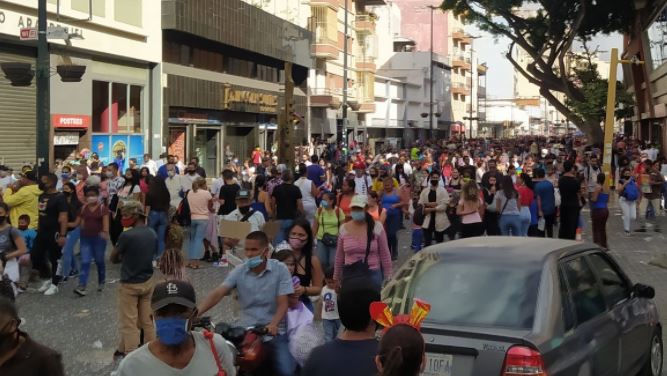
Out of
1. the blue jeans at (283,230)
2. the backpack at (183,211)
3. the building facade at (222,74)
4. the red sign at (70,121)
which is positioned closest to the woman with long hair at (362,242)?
the blue jeans at (283,230)

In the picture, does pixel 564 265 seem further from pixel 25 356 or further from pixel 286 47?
pixel 286 47

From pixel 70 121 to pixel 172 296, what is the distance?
2393cm

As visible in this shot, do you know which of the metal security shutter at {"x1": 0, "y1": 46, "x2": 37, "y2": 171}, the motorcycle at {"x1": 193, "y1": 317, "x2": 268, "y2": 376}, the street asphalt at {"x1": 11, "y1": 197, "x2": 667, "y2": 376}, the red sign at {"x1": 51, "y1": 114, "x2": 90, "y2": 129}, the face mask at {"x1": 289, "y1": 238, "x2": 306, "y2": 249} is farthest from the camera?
the red sign at {"x1": 51, "y1": 114, "x2": 90, "y2": 129}

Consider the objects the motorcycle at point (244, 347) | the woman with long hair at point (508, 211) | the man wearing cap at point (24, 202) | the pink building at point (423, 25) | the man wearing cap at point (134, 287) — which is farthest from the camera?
the pink building at point (423, 25)

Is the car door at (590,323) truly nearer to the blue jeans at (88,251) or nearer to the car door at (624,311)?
the car door at (624,311)

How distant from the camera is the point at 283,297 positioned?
5.71 metres

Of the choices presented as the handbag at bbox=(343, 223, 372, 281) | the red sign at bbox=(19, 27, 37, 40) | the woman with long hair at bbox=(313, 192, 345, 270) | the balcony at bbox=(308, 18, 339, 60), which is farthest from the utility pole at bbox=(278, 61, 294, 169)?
the balcony at bbox=(308, 18, 339, 60)

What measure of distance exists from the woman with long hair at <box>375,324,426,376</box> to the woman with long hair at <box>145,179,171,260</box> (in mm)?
10226

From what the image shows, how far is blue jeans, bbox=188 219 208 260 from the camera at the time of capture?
13773 mm

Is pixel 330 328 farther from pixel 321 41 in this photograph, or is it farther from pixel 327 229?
pixel 321 41

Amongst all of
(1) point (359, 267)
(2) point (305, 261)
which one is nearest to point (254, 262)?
(2) point (305, 261)

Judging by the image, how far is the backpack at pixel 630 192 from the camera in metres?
17.7

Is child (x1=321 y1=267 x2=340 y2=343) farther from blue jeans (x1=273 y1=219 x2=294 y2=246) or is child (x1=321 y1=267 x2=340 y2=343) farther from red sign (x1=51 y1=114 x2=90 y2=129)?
red sign (x1=51 y1=114 x2=90 y2=129)

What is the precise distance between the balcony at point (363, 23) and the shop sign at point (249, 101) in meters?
18.6
